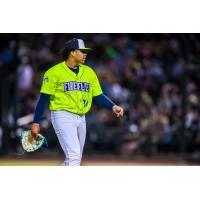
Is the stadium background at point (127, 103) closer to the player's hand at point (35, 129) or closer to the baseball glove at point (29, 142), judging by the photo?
the baseball glove at point (29, 142)

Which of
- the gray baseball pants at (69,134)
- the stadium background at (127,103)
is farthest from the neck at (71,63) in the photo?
the stadium background at (127,103)

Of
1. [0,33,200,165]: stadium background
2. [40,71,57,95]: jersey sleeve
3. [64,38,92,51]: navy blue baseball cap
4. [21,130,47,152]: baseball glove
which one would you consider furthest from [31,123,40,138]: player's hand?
[0,33,200,165]: stadium background

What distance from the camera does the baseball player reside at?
8.93 m

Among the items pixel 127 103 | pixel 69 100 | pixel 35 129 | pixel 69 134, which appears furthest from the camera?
pixel 127 103

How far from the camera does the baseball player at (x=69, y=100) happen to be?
352 inches

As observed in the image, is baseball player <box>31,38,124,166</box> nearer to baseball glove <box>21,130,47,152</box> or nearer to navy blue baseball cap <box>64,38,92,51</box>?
navy blue baseball cap <box>64,38,92,51</box>

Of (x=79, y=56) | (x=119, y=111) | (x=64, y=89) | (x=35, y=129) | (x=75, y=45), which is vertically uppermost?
(x=75, y=45)

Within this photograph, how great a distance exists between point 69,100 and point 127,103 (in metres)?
8.95

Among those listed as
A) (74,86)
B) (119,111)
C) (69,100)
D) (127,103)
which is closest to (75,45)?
(74,86)

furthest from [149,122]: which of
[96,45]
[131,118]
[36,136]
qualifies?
[36,136]

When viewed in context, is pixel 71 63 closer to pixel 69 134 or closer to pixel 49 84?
pixel 49 84

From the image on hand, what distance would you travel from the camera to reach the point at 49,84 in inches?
352
